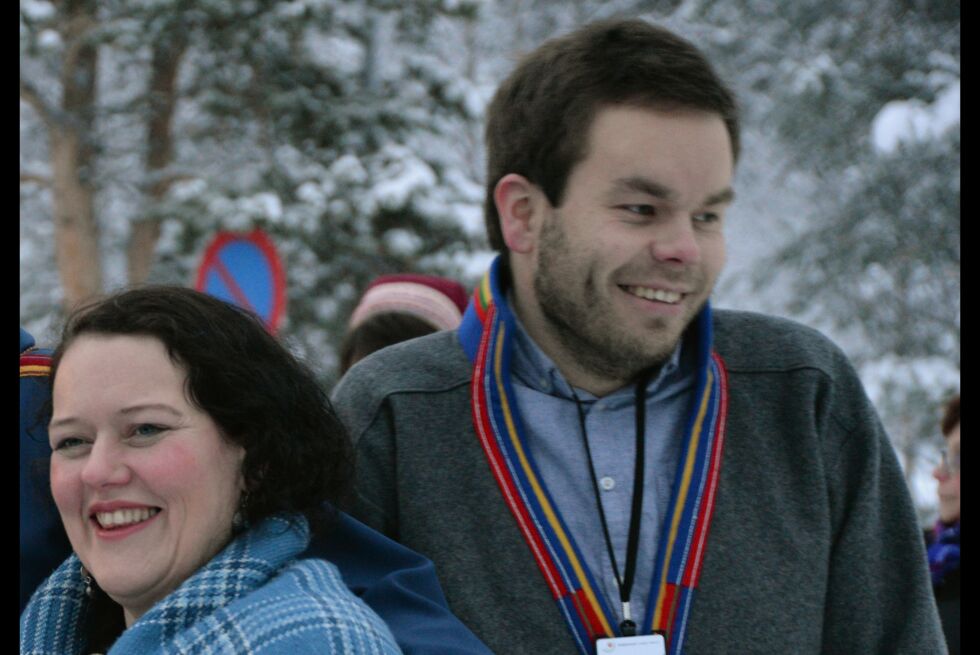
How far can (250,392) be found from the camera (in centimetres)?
204

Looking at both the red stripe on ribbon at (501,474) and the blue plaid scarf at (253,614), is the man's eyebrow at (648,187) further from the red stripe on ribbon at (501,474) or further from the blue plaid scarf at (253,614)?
the blue plaid scarf at (253,614)

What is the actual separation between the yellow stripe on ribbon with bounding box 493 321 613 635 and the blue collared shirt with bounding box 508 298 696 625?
29 mm

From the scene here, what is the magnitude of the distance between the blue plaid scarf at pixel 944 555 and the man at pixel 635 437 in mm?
1548

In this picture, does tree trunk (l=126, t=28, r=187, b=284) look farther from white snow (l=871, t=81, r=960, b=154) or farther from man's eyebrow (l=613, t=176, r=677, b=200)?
man's eyebrow (l=613, t=176, r=677, b=200)

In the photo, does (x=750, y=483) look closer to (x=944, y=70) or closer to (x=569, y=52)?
(x=569, y=52)

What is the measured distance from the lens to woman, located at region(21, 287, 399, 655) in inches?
71.7

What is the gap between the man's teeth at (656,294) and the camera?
2119mm

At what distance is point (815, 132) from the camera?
11312 mm

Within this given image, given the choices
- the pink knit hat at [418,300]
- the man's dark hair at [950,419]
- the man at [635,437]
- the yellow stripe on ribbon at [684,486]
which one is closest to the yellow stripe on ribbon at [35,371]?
the man at [635,437]

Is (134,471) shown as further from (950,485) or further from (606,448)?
(950,485)

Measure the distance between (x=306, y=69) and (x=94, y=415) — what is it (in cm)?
1079
